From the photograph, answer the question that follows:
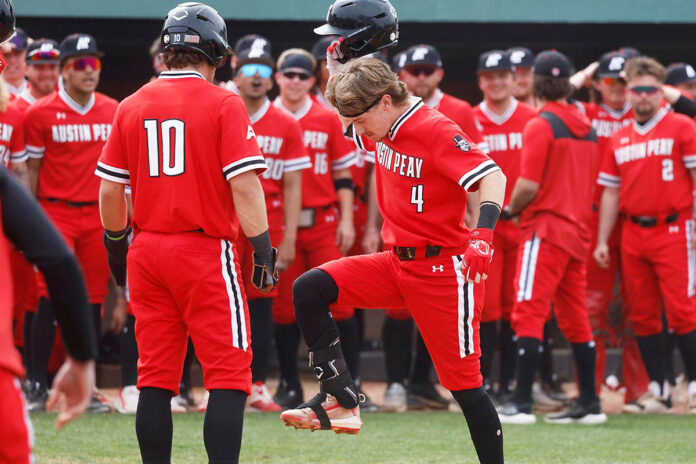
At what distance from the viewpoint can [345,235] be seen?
23.7 feet

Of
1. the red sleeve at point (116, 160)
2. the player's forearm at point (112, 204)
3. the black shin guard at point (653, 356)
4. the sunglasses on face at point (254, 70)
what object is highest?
the sunglasses on face at point (254, 70)

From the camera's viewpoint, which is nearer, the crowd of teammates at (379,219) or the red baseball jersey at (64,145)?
the crowd of teammates at (379,219)

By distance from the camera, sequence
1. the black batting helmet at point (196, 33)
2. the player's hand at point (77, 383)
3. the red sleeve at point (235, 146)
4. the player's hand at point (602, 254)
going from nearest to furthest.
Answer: the player's hand at point (77, 383) → the red sleeve at point (235, 146) → the black batting helmet at point (196, 33) → the player's hand at point (602, 254)

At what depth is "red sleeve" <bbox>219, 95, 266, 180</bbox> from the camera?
4031 millimetres

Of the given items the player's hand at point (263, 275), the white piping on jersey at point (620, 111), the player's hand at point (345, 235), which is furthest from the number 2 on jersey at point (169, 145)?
the white piping on jersey at point (620, 111)

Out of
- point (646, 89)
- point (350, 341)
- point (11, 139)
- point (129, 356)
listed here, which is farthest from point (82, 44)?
point (646, 89)

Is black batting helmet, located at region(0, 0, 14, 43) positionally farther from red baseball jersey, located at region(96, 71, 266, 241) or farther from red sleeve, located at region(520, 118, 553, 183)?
red sleeve, located at region(520, 118, 553, 183)

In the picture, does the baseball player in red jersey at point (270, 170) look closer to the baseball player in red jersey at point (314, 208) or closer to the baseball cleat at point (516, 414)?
the baseball player in red jersey at point (314, 208)

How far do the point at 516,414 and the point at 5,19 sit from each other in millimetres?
3721

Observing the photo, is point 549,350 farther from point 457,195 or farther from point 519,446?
point 457,195

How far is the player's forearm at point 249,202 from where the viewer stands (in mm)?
4059

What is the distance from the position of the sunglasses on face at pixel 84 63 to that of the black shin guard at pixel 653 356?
404 centimetres

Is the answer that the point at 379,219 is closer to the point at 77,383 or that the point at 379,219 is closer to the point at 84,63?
the point at 84,63

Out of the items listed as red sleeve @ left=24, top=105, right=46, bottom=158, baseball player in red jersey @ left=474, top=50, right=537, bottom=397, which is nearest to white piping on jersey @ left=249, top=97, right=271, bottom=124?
red sleeve @ left=24, top=105, right=46, bottom=158
